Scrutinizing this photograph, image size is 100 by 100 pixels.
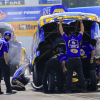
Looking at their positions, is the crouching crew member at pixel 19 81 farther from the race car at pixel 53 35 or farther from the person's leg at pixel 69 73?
the person's leg at pixel 69 73

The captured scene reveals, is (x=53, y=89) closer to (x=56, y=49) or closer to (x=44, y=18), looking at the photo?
(x=56, y=49)

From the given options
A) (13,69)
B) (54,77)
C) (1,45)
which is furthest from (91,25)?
(13,69)

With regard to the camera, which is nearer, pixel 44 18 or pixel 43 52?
pixel 44 18

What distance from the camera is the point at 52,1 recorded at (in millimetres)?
29750

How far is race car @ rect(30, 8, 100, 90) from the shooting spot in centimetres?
795

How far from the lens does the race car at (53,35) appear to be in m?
7.95

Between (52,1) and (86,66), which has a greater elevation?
(52,1)

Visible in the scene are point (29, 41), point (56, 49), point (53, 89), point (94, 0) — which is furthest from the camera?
point (94, 0)

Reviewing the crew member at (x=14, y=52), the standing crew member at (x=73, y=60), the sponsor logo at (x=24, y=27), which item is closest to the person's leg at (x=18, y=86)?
the standing crew member at (x=73, y=60)

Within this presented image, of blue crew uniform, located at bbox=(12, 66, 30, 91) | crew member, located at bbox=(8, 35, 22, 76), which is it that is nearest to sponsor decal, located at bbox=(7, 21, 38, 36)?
crew member, located at bbox=(8, 35, 22, 76)

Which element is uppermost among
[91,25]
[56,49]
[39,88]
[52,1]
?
[52,1]

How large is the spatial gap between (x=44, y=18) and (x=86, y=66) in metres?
1.92

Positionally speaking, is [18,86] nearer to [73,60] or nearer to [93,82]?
[73,60]

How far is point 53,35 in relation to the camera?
29.8 feet
